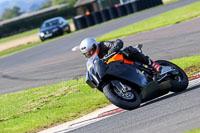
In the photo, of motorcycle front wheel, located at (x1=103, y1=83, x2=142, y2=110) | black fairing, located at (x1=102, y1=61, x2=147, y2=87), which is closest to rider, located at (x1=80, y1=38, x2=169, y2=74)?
black fairing, located at (x1=102, y1=61, x2=147, y2=87)

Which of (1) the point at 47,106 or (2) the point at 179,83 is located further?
(1) the point at 47,106

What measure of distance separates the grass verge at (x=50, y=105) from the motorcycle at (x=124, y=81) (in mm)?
1380

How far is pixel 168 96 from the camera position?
27.8 feet

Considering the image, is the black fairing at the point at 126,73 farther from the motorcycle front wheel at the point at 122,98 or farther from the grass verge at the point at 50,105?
the grass verge at the point at 50,105

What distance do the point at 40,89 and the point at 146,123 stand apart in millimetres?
6887

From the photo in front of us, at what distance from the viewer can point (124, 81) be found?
308 inches

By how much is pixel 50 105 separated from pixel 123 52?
2.99 m

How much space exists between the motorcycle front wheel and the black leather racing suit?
647 mm

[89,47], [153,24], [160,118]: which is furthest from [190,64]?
[153,24]

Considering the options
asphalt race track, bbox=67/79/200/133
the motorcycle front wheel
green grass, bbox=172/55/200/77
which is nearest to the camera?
asphalt race track, bbox=67/79/200/133

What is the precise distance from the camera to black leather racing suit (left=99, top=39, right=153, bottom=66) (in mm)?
8016

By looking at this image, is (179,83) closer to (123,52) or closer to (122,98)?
(123,52)

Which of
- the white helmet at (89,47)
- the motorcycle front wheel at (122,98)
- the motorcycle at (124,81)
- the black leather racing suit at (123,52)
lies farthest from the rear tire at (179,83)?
the white helmet at (89,47)

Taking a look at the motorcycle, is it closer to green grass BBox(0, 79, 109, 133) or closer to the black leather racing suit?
the black leather racing suit
